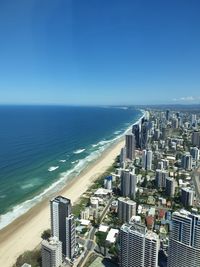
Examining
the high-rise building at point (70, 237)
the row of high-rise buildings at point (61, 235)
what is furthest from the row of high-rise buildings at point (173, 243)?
the row of high-rise buildings at point (61, 235)

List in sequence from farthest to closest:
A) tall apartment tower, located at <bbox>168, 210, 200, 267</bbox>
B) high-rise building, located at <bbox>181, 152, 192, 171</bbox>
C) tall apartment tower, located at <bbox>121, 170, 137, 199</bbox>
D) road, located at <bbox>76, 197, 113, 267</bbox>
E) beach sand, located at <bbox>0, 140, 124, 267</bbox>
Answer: high-rise building, located at <bbox>181, 152, 192, 171</bbox>
tall apartment tower, located at <bbox>121, 170, 137, 199</bbox>
beach sand, located at <bbox>0, 140, 124, 267</bbox>
road, located at <bbox>76, 197, 113, 267</bbox>
tall apartment tower, located at <bbox>168, 210, 200, 267</bbox>

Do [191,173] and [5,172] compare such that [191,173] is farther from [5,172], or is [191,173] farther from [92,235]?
[5,172]

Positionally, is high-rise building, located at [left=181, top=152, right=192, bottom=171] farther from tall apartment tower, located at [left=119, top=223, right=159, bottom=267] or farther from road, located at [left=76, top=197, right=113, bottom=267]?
tall apartment tower, located at [left=119, top=223, right=159, bottom=267]

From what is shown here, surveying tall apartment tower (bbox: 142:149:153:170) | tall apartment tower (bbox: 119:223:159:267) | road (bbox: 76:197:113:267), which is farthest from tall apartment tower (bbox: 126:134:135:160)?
tall apartment tower (bbox: 119:223:159:267)

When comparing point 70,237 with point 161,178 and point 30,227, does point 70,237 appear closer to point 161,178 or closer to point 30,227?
point 30,227

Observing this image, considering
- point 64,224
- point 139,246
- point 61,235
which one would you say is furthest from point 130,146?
point 139,246

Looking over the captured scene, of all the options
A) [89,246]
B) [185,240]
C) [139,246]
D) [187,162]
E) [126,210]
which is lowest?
[89,246]
